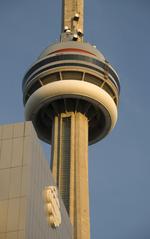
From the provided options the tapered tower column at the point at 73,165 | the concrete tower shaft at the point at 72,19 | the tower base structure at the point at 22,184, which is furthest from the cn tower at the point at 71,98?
the tower base structure at the point at 22,184

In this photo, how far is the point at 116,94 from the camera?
104 meters

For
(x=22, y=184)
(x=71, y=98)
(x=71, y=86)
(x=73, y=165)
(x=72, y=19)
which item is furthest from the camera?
(x=72, y=19)

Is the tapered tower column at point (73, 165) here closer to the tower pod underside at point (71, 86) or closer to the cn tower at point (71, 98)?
the cn tower at point (71, 98)

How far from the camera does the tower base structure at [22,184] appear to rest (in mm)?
34875

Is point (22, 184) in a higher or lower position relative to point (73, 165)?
lower

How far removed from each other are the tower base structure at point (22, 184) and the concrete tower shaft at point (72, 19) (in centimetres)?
7371

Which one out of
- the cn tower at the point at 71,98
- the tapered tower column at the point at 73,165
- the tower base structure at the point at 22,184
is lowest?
the tower base structure at the point at 22,184

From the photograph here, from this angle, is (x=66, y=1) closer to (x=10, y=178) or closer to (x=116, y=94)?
(x=116, y=94)

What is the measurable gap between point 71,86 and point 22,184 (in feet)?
208

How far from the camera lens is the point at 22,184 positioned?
119ft

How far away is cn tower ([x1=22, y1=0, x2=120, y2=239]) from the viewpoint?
96.6m

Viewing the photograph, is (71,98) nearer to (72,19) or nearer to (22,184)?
(72,19)

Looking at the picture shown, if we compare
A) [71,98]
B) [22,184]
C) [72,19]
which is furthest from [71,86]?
[22,184]

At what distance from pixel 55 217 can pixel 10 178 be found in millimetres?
6632
